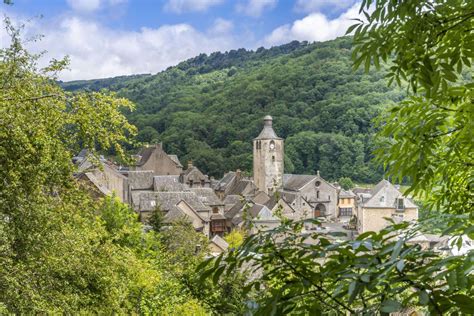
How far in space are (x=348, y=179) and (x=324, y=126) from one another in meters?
23.1

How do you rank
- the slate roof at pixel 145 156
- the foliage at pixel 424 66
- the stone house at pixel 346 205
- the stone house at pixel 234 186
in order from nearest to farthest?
the foliage at pixel 424 66 < the slate roof at pixel 145 156 < the stone house at pixel 234 186 < the stone house at pixel 346 205

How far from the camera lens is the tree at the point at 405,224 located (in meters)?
1.86

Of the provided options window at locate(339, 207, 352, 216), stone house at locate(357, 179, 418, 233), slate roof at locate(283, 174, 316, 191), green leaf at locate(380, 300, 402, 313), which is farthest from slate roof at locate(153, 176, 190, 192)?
green leaf at locate(380, 300, 402, 313)

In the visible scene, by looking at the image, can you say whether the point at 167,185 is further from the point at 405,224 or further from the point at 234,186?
the point at 405,224

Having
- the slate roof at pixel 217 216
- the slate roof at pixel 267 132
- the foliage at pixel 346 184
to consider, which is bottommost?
the slate roof at pixel 217 216

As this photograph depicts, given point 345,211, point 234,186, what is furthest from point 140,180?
point 345,211

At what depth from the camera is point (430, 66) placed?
2.81 m

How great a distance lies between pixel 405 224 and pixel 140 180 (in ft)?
165

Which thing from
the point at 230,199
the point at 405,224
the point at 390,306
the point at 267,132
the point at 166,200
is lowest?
the point at 230,199

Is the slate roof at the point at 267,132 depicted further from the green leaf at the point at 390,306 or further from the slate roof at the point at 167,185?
the green leaf at the point at 390,306

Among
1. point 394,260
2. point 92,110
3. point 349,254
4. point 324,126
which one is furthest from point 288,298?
point 324,126

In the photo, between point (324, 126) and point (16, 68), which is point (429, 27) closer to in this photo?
point (16, 68)

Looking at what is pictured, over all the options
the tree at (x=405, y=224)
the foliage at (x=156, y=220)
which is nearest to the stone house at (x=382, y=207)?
the foliage at (x=156, y=220)

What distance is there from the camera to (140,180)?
168 ft
